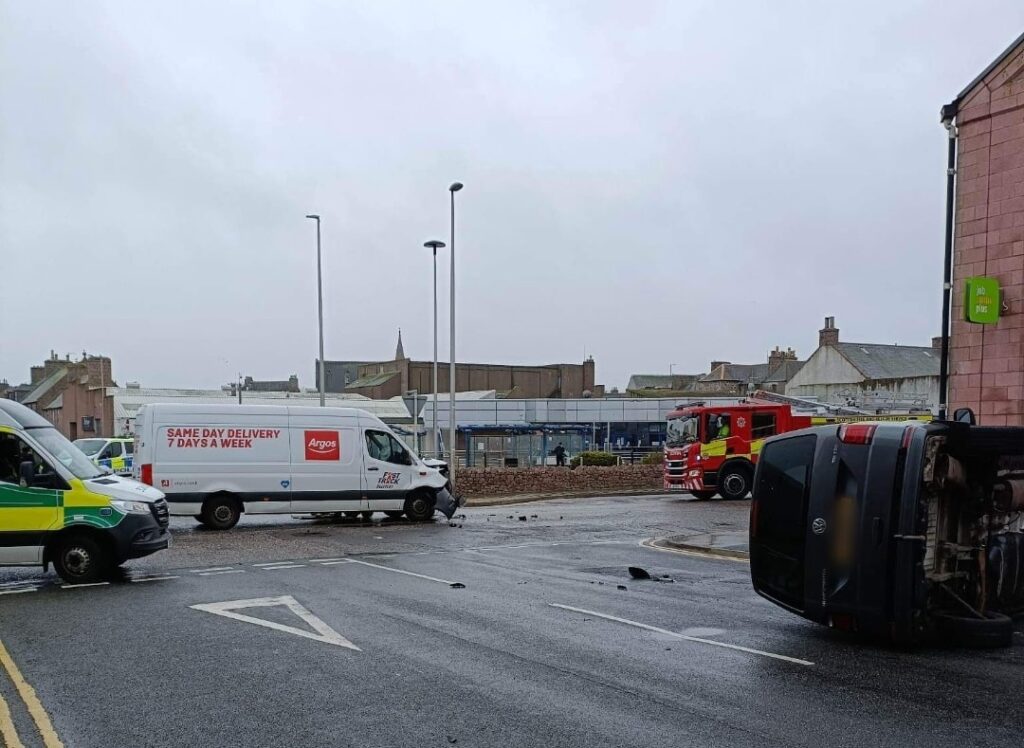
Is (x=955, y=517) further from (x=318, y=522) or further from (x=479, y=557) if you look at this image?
(x=318, y=522)

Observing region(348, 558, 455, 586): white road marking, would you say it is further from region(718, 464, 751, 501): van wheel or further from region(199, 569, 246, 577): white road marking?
region(718, 464, 751, 501): van wheel

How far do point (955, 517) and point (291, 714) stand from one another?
5786 millimetres

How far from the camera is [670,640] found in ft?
25.4

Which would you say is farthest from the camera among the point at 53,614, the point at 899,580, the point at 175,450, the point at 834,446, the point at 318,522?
the point at 318,522

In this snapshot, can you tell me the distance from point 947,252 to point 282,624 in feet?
40.4

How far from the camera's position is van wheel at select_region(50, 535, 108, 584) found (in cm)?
1073

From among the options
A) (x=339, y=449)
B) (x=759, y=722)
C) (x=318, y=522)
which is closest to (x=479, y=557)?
(x=339, y=449)

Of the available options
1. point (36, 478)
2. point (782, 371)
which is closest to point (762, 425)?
point (36, 478)

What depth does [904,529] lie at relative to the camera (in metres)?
7.02

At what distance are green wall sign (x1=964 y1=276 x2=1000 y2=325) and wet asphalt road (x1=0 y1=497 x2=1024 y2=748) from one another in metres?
6.45

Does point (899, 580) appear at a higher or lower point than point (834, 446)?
lower

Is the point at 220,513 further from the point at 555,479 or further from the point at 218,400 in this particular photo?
the point at 218,400

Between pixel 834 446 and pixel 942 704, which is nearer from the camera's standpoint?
pixel 942 704

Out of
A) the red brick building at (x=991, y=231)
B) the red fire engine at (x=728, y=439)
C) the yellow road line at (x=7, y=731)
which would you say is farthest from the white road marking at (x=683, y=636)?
the red fire engine at (x=728, y=439)
